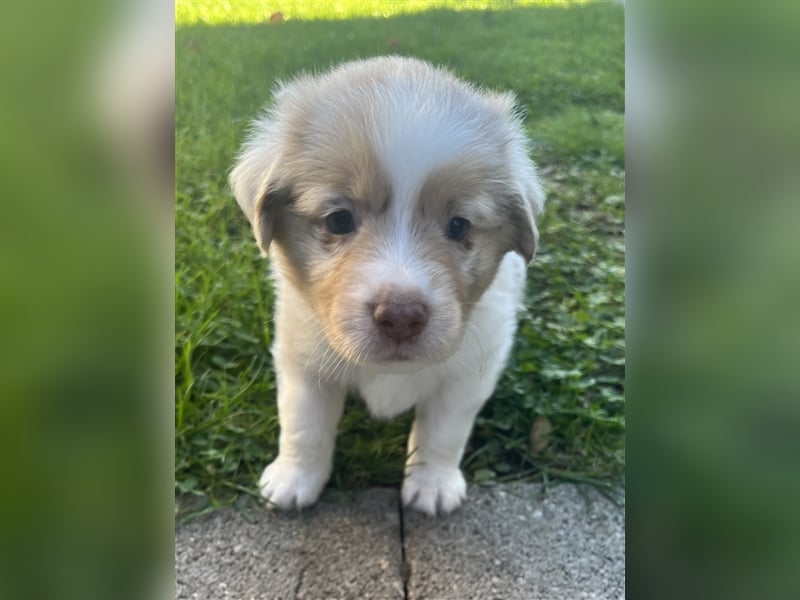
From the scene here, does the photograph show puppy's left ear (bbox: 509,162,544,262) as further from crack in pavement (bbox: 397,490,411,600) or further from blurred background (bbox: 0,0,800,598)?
crack in pavement (bbox: 397,490,411,600)

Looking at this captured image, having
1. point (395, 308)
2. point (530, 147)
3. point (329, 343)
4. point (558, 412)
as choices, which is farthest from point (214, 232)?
point (558, 412)

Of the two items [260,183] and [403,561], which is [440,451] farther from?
[260,183]

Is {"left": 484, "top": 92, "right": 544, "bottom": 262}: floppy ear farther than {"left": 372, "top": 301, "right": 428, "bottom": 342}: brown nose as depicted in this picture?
Yes

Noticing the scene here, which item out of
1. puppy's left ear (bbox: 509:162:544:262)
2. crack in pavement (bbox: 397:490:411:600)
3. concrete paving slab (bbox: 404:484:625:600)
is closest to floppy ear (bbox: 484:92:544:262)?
puppy's left ear (bbox: 509:162:544:262)

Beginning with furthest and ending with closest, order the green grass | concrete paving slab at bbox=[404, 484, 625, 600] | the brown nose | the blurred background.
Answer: concrete paving slab at bbox=[404, 484, 625, 600] → the green grass → the brown nose → the blurred background

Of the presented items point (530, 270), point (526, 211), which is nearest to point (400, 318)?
point (526, 211)
